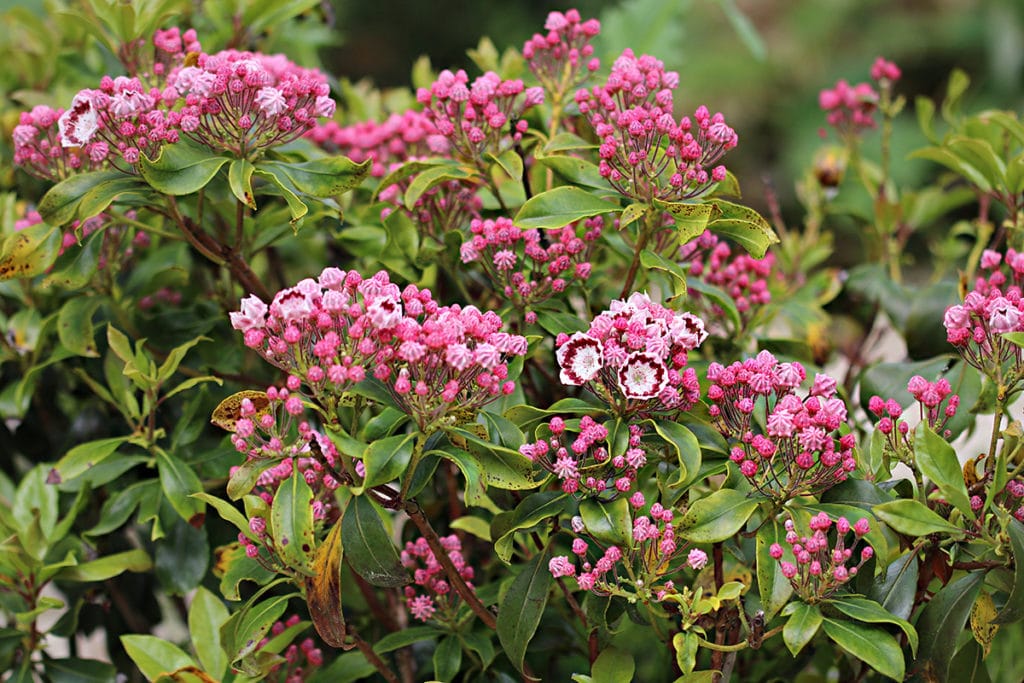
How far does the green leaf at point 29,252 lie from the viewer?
93cm

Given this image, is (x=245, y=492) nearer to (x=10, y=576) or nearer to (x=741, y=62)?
(x=10, y=576)

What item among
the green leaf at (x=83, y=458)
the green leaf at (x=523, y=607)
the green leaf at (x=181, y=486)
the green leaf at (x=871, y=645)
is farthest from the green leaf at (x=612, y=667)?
the green leaf at (x=83, y=458)

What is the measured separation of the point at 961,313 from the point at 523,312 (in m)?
0.35

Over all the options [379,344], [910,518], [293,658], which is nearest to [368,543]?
[379,344]

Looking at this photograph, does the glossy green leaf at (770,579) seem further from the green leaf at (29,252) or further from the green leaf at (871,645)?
the green leaf at (29,252)

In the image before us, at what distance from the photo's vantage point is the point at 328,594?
2.66ft

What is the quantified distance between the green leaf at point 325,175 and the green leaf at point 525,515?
306 mm

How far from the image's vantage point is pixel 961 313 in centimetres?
80

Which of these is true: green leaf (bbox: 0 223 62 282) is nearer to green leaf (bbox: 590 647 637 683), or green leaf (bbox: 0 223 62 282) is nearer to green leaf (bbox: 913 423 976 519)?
green leaf (bbox: 590 647 637 683)

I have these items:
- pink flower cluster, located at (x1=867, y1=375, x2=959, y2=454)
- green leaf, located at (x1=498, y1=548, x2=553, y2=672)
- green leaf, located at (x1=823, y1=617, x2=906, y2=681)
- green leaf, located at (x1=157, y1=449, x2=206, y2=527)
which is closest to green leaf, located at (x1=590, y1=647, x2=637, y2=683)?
green leaf, located at (x1=498, y1=548, x2=553, y2=672)

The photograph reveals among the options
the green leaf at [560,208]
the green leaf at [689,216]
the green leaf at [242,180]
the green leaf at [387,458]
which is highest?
the green leaf at [242,180]

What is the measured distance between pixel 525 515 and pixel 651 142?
306mm

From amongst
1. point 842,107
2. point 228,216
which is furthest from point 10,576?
point 842,107

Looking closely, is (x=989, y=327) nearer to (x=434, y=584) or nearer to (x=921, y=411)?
(x=921, y=411)
